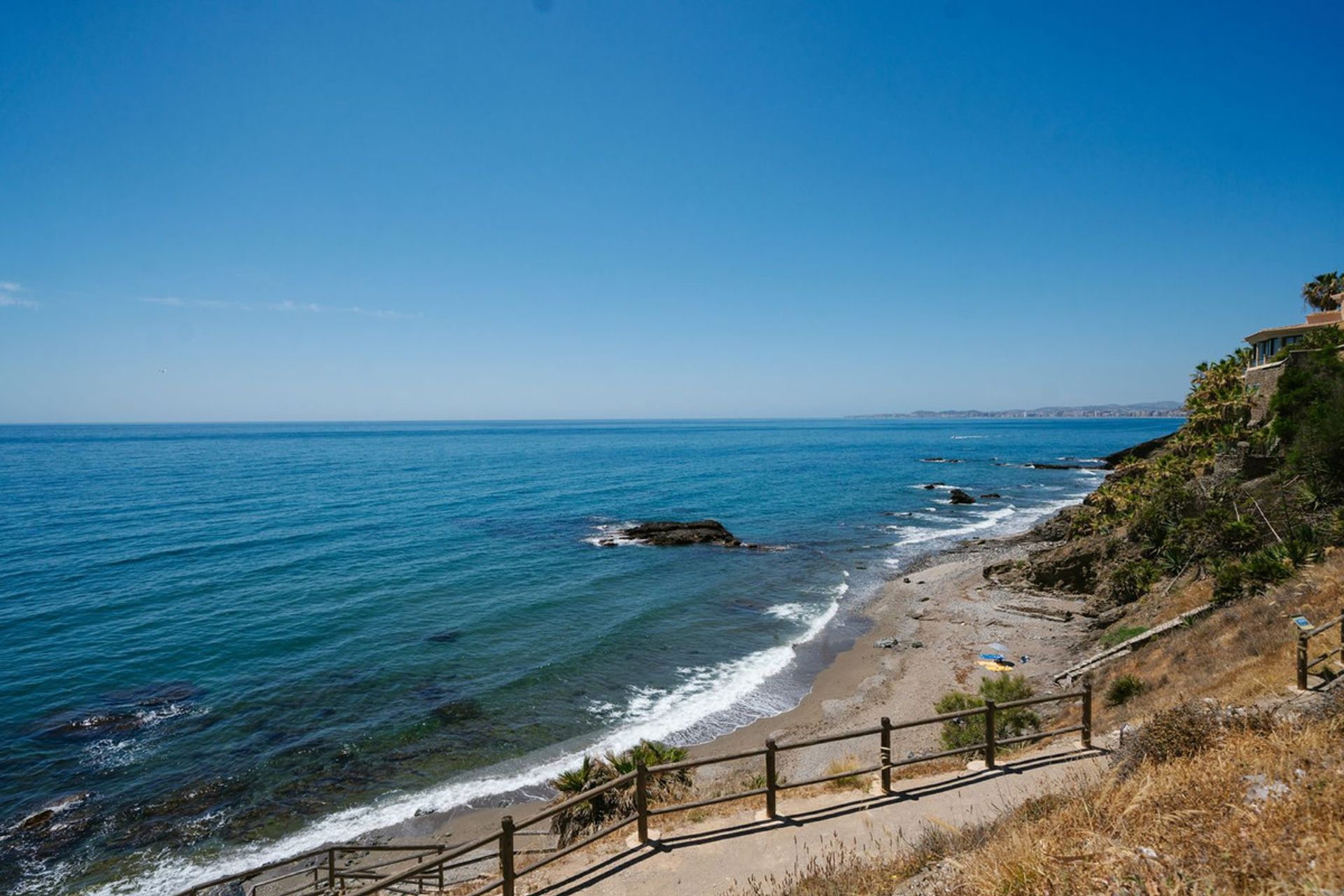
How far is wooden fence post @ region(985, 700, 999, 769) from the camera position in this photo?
10680 mm

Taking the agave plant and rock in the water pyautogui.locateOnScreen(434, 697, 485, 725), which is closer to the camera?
the agave plant

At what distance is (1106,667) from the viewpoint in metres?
18.6

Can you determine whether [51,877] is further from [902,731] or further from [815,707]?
[902,731]

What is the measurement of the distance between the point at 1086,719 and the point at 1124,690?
5367 millimetres

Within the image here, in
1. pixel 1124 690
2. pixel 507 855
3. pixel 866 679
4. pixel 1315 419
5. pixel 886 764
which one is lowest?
pixel 866 679

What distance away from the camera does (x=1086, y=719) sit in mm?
11547

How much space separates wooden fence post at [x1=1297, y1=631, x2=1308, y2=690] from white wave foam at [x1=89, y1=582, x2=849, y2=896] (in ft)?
44.3

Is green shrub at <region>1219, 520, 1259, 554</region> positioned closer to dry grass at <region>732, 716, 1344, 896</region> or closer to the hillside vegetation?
the hillside vegetation

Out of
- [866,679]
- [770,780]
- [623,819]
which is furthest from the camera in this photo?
[866,679]

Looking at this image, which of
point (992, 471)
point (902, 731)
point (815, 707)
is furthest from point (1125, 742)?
point (992, 471)

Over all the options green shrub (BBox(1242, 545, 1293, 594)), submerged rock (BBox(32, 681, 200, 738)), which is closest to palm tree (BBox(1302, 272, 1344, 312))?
green shrub (BBox(1242, 545, 1293, 594))

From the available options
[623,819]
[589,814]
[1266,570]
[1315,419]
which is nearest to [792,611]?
[1266,570]

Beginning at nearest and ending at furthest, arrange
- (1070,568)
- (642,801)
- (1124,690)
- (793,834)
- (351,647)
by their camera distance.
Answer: (642,801) → (793,834) → (1124,690) → (351,647) → (1070,568)

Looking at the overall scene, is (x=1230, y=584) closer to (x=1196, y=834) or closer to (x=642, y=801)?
(x=1196, y=834)
